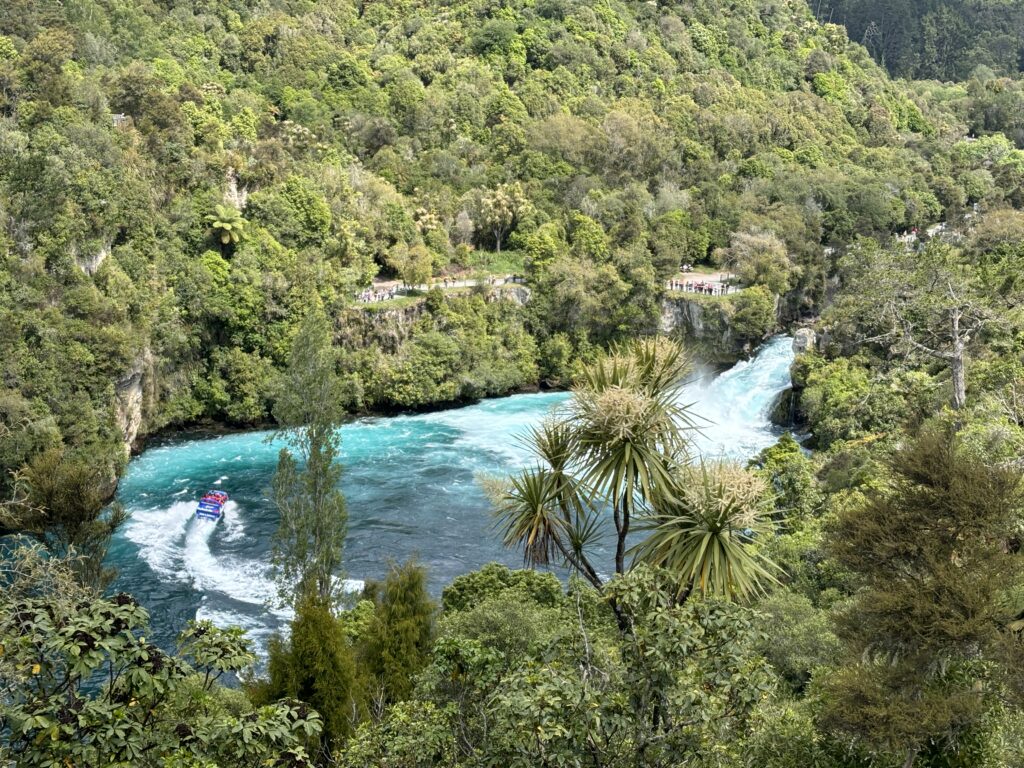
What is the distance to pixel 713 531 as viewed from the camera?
9570mm

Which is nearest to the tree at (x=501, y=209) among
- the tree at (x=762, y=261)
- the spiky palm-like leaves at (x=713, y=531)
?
the tree at (x=762, y=261)

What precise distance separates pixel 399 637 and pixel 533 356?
3305 cm

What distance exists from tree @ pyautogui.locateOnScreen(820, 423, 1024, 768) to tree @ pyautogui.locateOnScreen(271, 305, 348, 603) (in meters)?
15.6

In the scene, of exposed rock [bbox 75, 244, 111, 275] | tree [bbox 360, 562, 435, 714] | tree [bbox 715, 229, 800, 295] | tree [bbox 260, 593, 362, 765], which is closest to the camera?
tree [bbox 260, 593, 362, 765]

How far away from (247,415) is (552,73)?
137 feet

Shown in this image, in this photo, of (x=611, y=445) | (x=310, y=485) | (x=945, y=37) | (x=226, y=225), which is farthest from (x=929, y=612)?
(x=945, y=37)

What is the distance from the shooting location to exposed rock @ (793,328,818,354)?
4272 cm

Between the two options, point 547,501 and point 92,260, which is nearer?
point 547,501

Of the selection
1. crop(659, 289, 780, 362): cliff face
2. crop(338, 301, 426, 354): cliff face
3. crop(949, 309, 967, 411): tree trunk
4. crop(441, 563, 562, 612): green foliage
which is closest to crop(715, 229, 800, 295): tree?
crop(659, 289, 780, 362): cliff face

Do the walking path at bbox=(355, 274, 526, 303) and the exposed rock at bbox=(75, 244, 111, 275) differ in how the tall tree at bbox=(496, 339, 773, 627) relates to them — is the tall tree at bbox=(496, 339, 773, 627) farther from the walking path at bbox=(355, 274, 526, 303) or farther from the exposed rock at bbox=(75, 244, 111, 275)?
the walking path at bbox=(355, 274, 526, 303)

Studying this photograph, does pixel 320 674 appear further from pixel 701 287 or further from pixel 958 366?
pixel 701 287

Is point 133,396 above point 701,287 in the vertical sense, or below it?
below

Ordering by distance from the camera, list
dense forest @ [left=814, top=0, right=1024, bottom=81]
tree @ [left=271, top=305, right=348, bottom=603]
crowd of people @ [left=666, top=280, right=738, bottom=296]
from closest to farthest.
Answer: tree @ [left=271, top=305, right=348, bottom=603] < crowd of people @ [left=666, top=280, right=738, bottom=296] < dense forest @ [left=814, top=0, right=1024, bottom=81]

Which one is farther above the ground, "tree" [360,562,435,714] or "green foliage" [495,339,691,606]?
"green foliage" [495,339,691,606]
